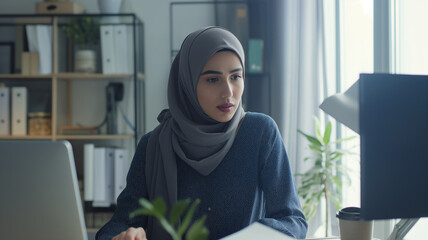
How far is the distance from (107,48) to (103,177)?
87 cm

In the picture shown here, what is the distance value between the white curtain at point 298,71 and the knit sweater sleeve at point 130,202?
3.96 feet

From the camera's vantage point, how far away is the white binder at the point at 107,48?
10.6 feet

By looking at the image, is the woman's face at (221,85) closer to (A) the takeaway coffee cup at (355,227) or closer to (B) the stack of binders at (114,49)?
(A) the takeaway coffee cup at (355,227)

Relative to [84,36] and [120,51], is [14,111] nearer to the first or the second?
[84,36]

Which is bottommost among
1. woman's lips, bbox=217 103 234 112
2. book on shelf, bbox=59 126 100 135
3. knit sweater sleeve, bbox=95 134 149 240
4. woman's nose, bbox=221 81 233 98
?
knit sweater sleeve, bbox=95 134 149 240

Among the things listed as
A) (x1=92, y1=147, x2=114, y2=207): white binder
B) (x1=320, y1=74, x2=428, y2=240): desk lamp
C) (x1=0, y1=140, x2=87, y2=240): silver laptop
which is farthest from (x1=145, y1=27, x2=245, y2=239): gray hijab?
(x1=92, y1=147, x2=114, y2=207): white binder

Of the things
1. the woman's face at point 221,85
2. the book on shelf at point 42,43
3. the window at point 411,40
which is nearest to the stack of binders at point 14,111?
the book on shelf at point 42,43

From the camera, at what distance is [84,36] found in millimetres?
3277

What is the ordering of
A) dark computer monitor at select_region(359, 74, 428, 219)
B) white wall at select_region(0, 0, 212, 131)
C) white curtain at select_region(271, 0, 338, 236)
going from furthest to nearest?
white wall at select_region(0, 0, 212, 131) → white curtain at select_region(271, 0, 338, 236) → dark computer monitor at select_region(359, 74, 428, 219)

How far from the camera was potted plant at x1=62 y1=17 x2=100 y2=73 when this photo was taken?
3.24 metres

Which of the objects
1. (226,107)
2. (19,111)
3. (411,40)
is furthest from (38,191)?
(19,111)

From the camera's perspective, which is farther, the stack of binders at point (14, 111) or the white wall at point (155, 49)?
the white wall at point (155, 49)

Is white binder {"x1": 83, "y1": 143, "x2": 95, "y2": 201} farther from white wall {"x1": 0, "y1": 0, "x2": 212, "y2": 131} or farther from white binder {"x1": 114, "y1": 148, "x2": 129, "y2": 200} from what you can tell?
white wall {"x1": 0, "y1": 0, "x2": 212, "y2": 131}

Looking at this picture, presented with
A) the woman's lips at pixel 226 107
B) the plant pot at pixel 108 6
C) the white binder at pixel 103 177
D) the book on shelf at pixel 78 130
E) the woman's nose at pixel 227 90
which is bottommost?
the white binder at pixel 103 177
